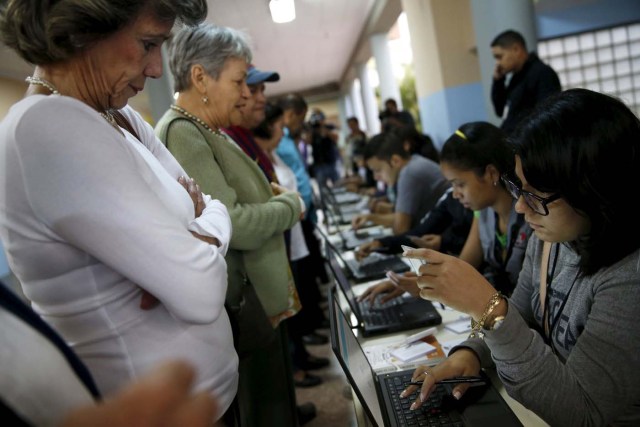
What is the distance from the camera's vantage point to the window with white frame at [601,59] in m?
5.99

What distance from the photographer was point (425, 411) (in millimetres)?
948

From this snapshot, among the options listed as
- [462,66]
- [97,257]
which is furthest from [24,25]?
[462,66]

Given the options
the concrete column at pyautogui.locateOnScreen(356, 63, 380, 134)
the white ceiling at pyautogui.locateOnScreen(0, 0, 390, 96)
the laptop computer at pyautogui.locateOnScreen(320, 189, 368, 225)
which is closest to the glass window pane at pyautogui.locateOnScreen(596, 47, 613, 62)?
the white ceiling at pyautogui.locateOnScreen(0, 0, 390, 96)

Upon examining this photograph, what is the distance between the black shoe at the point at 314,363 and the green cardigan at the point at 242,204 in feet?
4.49

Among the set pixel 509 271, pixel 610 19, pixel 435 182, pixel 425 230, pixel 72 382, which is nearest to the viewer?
pixel 72 382

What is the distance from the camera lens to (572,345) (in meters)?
1.02

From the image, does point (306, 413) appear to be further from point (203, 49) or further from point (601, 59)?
point (601, 59)

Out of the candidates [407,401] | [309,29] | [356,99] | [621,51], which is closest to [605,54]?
[621,51]

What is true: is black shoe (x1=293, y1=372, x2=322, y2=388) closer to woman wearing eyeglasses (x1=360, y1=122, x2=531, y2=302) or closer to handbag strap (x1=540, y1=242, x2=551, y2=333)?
woman wearing eyeglasses (x1=360, y1=122, x2=531, y2=302)

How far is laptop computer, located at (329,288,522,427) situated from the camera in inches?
34.7

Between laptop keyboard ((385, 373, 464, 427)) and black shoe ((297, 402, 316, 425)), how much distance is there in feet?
4.56

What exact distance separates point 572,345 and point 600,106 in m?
0.49

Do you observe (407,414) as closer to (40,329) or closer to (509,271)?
(40,329)

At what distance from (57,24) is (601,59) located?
22.4 feet
